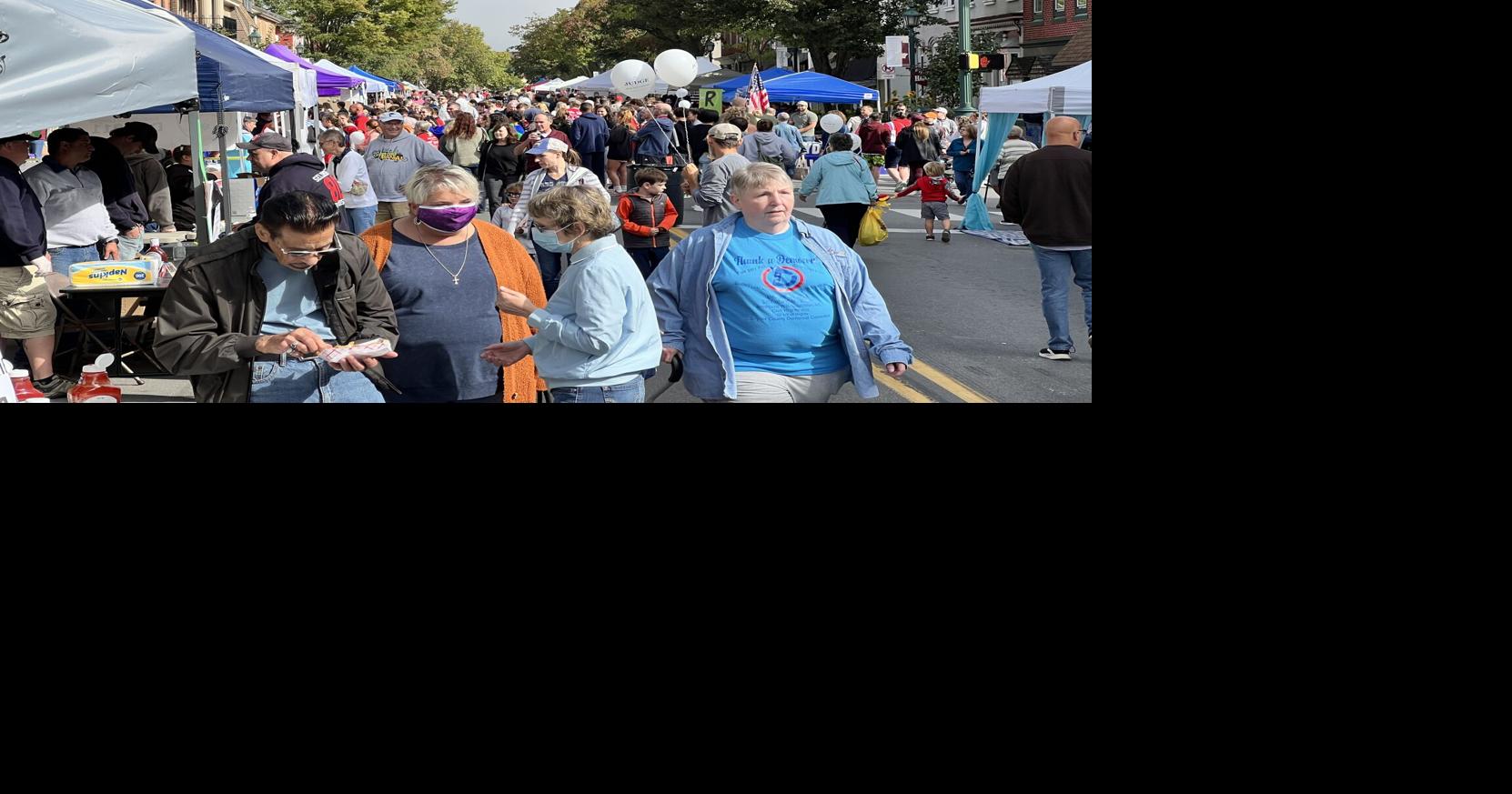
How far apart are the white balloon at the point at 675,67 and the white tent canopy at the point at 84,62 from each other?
56.0 ft

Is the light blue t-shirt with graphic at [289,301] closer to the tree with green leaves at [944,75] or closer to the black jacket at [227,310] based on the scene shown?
the black jacket at [227,310]

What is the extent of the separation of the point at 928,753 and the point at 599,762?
0.61 meters

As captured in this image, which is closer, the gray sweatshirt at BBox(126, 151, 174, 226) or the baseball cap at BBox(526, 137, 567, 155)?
the baseball cap at BBox(526, 137, 567, 155)

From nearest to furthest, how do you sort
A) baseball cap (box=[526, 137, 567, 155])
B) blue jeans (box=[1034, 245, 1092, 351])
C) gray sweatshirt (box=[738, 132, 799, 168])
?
1. blue jeans (box=[1034, 245, 1092, 351])
2. baseball cap (box=[526, 137, 567, 155])
3. gray sweatshirt (box=[738, 132, 799, 168])

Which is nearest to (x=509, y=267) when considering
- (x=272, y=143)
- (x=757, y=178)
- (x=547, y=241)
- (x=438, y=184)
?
(x=438, y=184)

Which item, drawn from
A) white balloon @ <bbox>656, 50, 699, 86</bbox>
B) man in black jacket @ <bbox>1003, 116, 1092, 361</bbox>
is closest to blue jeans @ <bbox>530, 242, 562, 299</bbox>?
man in black jacket @ <bbox>1003, 116, 1092, 361</bbox>

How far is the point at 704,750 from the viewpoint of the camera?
2.84 meters

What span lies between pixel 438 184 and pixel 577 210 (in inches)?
24.9

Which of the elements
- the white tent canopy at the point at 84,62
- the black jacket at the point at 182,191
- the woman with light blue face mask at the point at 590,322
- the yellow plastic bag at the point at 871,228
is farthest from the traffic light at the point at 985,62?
the woman with light blue face mask at the point at 590,322

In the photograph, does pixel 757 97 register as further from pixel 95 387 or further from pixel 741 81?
pixel 95 387

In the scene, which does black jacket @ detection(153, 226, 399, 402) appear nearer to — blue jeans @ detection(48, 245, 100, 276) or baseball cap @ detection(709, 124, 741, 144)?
blue jeans @ detection(48, 245, 100, 276)

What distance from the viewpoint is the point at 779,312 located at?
5.03 metres

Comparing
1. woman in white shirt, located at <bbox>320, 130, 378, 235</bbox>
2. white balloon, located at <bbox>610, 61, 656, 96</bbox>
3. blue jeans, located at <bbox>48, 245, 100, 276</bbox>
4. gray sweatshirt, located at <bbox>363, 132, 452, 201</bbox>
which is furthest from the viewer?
white balloon, located at <bbox>610, 61, 656, 96</bbox>

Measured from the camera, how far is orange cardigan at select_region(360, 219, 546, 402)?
5.33m
